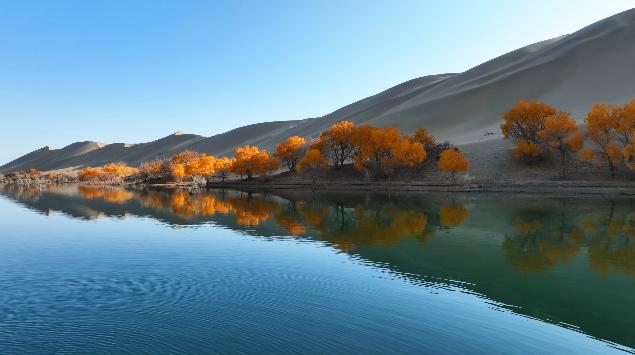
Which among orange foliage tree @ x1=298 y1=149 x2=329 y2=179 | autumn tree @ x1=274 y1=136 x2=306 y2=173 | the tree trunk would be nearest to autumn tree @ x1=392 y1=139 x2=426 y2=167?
orange foliage tree @ x1=298 y1=149 x2=329 y2=179

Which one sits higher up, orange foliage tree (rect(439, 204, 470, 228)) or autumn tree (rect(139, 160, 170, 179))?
autumn tree (rect(139, 160, 170, 179))

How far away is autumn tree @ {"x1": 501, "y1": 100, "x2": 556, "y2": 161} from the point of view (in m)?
101

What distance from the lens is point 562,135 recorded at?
95250mm

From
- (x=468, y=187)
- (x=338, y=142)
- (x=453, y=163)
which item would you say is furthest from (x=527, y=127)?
(x=338, y=142)

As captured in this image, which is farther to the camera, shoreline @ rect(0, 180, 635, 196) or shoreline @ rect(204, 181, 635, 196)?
shoreline @ rect(0, 180, 635, 196)

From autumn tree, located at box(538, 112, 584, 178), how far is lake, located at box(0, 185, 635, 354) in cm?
5503

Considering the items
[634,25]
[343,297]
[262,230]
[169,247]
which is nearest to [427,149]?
[262,230]

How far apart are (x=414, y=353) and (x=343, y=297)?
20.8ft

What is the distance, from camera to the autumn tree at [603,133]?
8944 centimetres

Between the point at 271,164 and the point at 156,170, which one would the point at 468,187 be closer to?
the point at 271,164

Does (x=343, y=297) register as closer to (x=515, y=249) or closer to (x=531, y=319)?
(x=531, y=319)

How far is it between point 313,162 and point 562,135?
5474 cm

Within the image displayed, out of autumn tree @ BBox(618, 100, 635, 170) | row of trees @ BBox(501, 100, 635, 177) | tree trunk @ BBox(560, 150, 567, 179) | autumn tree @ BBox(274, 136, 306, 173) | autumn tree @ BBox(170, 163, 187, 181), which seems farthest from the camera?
autumn tree @ BBox(170, 163, 187, 181)

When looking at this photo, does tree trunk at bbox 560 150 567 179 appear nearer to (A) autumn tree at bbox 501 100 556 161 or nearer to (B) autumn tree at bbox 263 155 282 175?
(A) autumn tree at bbox 501 100 556 161
